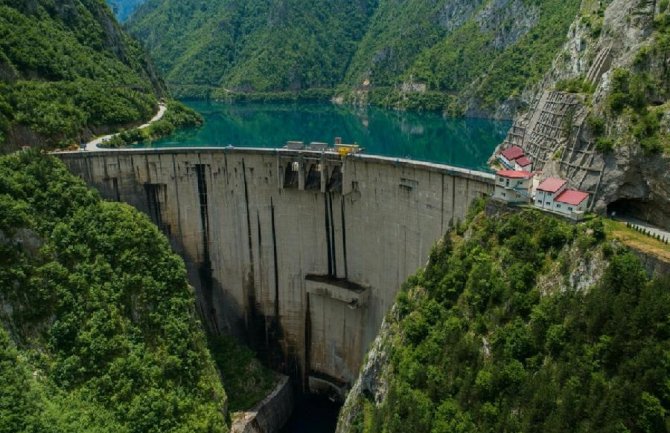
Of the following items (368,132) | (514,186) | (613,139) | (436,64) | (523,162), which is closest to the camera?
(613,139)

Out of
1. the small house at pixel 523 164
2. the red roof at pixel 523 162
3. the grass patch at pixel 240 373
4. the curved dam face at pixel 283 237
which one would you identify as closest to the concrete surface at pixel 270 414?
the grass patch at pixel 240 373

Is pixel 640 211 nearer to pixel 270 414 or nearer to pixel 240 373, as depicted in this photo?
pixel 270 414

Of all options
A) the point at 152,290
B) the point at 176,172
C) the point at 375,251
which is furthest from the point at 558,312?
the point at 176,172

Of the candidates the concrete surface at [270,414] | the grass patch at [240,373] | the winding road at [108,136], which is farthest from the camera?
the winding road at [108,136]

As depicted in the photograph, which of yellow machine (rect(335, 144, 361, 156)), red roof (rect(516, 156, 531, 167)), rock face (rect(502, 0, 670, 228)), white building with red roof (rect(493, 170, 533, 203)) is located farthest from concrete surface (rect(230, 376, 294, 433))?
rock face (rect(502, 0, 670, 228))

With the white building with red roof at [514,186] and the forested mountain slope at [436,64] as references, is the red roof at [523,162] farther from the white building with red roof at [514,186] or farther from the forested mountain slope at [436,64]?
the forested mountain slope at [436,64]

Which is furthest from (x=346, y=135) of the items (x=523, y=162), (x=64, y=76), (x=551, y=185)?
(x=551, y=185)
